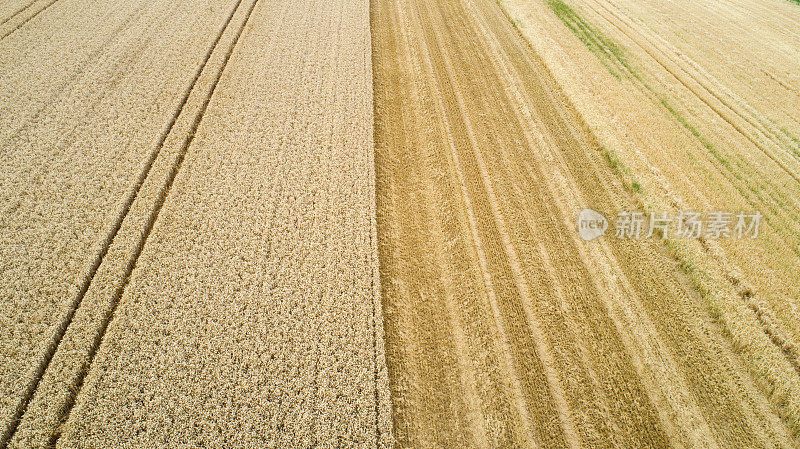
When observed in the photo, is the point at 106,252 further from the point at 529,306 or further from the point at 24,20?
the point at 24,20

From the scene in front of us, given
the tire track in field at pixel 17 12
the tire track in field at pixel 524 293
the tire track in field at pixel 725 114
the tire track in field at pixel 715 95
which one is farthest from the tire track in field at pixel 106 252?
the tire track in field at pixel 715 95

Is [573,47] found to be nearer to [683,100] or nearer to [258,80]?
[683,100]

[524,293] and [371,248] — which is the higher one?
[371,248]

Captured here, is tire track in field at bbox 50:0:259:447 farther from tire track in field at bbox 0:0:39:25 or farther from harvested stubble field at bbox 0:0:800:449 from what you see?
tire track in field at bbox 0:0:39:25

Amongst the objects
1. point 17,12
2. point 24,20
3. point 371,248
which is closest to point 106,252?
point 371,248

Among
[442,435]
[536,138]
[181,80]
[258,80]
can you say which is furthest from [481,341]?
[181,80]

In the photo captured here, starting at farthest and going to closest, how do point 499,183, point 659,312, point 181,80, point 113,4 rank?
point 113,4, point 181,80, point 499,183, point 659,312
